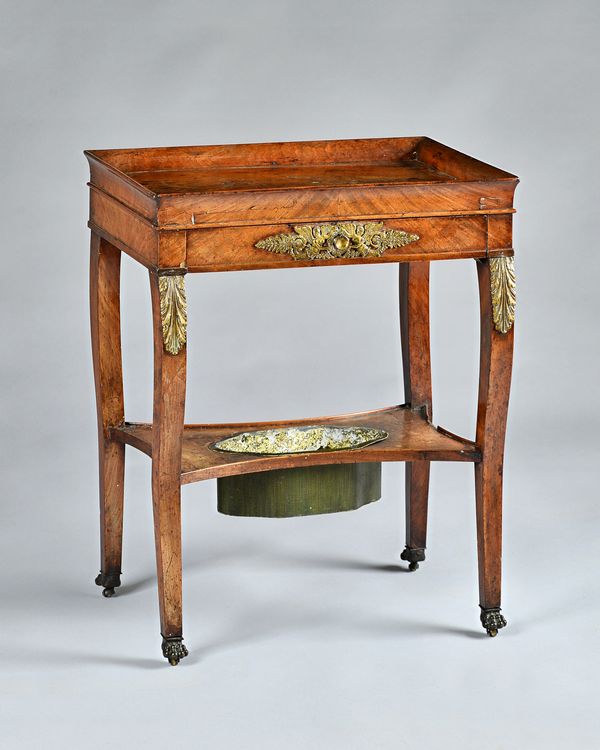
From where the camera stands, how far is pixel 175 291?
176 inches

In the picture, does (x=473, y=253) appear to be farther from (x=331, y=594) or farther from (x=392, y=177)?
(x=331, y=594)

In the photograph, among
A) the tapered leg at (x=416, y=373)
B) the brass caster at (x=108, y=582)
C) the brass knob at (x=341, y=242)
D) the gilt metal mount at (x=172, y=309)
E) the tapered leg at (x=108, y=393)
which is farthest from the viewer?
the tapered leg at (x=416, y=373)

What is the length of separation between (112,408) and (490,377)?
1.06 metres

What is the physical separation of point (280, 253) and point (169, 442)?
0.53 m

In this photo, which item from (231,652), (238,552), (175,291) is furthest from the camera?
(238,552)

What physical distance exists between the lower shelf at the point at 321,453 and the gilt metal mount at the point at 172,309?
1.20ft

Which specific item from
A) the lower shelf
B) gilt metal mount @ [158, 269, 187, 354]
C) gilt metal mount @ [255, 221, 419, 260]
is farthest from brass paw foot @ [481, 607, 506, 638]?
gilt metal mount @ [158, 269, 187, 354]

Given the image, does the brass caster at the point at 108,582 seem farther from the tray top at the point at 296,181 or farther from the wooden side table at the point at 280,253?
the tray top at the point at 296,181

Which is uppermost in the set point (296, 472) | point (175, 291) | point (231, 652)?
point (175, 291)

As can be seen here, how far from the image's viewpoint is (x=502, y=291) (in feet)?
15.4

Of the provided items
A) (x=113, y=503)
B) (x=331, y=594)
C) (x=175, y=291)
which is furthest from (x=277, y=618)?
(x=175, y=291)

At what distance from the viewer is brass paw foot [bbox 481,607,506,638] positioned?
487 centimetres

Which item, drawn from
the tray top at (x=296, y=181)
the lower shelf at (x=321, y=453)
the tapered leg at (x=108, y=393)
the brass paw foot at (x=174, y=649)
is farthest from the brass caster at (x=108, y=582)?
the tray top at (x=296, y=181)

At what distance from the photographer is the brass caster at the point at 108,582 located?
517 cm
